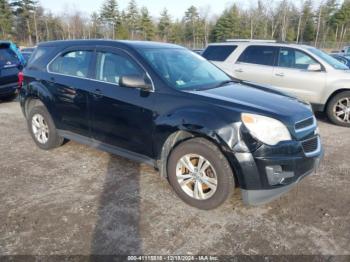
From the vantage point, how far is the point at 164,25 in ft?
213

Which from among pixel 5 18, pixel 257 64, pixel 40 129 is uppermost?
pixel 5 18

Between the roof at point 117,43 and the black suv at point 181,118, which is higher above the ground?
the roof at point 117,43

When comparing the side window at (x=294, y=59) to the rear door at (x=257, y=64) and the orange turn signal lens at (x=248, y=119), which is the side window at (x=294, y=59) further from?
the orange turn signal lens at (x=248, y=119)

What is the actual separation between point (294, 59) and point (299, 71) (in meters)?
0.35

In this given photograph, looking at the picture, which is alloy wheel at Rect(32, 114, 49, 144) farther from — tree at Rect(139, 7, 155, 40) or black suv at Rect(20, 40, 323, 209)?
tree at Rect(139, 7, 155, 40)

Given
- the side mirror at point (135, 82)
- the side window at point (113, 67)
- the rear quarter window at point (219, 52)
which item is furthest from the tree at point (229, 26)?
the side mirror at point (135, 82)

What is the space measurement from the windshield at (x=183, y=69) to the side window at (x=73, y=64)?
3.14 ft

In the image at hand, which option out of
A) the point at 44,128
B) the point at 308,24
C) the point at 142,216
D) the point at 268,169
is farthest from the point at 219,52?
the point at 308,24

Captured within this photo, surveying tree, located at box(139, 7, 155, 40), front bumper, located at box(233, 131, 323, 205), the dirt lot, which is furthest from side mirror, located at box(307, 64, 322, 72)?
tree, located at box(139, 7, 155, 40)

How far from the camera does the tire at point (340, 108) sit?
260 inches

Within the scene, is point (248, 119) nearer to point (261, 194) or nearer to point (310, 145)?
point (261, 194)

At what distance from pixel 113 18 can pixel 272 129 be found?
6454 centimetres

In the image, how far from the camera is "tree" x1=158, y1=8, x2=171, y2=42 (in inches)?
2552

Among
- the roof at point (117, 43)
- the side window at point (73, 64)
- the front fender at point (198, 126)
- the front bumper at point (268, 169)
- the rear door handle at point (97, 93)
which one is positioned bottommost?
the front bumper at point (268, 169)
